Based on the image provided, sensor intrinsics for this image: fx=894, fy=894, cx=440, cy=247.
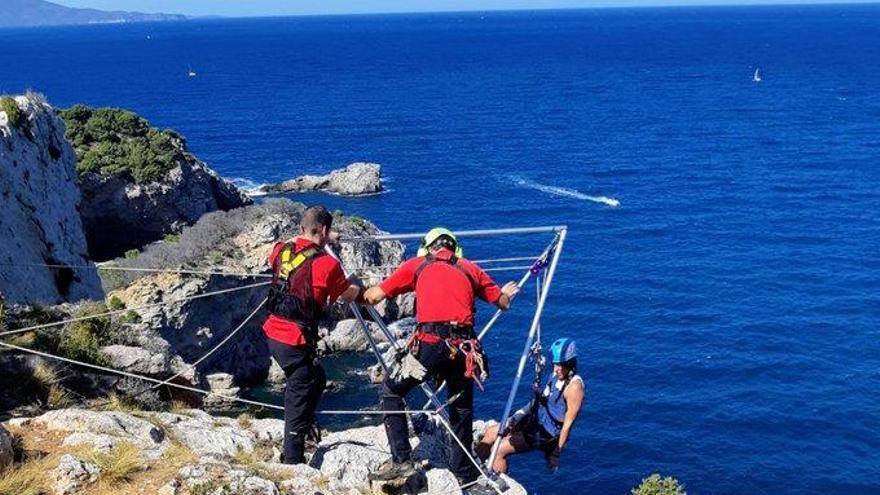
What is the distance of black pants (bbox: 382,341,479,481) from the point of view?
10094 millimetres

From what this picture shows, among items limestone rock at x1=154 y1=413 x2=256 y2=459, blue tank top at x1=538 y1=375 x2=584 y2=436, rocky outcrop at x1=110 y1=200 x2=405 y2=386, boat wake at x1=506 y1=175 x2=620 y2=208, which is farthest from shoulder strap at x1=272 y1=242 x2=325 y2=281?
boat wake at x1=506 y1=175 x2=620 y2=208

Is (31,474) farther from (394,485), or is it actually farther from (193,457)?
(394,485)

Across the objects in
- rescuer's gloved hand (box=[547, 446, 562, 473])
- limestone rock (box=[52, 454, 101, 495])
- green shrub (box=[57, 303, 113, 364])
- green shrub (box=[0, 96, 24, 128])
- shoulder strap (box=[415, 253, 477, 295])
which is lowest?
rescuer's gloved hand (box=[547, 446, 562, 473])

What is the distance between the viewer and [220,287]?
46.2 meters

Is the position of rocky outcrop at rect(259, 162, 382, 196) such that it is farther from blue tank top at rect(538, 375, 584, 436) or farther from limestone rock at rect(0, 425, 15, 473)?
limestone rock at rect(0, 425, 15, 473)

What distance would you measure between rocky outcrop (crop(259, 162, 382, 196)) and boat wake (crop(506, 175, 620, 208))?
13.5 meters

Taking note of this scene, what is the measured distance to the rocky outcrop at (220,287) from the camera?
4206 cm

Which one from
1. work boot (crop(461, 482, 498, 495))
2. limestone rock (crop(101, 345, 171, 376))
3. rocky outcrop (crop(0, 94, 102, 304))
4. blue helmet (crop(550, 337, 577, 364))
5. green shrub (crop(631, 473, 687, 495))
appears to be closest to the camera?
work boot (crop(461, 482, 498, 495))

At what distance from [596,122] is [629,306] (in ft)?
225

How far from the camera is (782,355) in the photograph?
157 feet

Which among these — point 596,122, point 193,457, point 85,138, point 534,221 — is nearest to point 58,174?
point 193,457

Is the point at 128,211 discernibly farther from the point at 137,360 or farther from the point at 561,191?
the point at 137,360

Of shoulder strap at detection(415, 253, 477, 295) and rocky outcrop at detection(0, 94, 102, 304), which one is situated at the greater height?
shoulder strap at detection(415, 253, 477, 295)

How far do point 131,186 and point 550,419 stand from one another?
51.7 m
